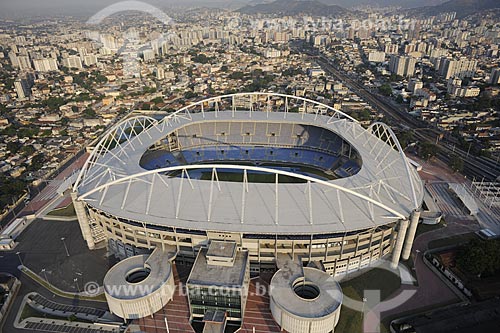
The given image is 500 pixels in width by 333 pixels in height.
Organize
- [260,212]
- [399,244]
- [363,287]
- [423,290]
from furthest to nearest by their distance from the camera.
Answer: [399,244], [260,212], [363,287], [423,290]

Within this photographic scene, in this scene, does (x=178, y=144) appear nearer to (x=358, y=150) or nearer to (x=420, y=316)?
(x=358, y=150)

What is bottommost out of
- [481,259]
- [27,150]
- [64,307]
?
[64,307]

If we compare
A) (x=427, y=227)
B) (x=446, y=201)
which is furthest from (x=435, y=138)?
(x=427, y=227)

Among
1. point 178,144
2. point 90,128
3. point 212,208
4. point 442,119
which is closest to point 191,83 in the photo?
point 90,128

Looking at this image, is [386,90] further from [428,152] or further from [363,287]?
[363,287]

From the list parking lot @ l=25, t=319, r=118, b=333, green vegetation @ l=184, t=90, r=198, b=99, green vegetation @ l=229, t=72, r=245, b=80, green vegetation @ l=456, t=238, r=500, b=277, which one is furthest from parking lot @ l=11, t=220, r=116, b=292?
green vegetation @ l=229, t=72, r=245, b=80

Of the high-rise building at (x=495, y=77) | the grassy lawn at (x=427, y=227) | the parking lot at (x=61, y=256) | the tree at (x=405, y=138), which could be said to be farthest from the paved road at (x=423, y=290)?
the high-rise building at (x=495, y=77)
